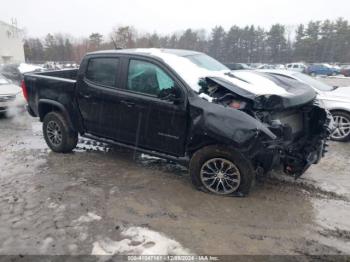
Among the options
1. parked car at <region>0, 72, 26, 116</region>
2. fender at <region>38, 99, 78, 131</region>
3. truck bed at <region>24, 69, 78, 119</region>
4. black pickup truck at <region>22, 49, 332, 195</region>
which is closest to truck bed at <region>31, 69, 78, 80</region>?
truck bed at <region>24, 69, 78, 119</region>

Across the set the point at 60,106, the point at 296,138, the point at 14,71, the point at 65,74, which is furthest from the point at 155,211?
the point at 14,71

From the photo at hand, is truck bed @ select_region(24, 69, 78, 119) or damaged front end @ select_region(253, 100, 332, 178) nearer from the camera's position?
damaged front end @ select_region(253, 100, 332, 178)

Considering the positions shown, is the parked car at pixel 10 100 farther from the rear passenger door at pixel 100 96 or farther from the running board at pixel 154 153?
the running board at pixel 154 153

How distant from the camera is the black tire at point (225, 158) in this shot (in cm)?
439

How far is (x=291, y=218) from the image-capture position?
4.12 m

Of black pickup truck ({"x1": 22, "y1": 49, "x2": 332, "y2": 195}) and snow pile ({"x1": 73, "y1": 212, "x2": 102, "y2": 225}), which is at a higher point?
black pickup truck ({"x1": 22, "y1": 49, "x2": 332, "y2": 195})

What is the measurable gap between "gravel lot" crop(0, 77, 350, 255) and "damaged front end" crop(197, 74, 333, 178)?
57 cm

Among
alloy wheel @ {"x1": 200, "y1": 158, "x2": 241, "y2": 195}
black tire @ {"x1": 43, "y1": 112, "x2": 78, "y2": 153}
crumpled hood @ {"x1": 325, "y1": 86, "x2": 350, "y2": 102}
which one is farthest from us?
crumpled hood @ {"x1": 325, "y1": 86, "x2": 350, "y2": 102}

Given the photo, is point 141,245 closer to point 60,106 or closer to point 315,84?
point 60,106

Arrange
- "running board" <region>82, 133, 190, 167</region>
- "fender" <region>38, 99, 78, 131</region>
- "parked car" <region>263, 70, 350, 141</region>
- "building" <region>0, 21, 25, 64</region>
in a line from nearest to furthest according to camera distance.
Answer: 1. "running board" <region>82, 133, 190, 167</region>
2. "fender" <region>38, 99, 78, 131</region>
3. "parked car" <region>263, 70, 350, 141</region>
4. "building" <region>0, 21, 25, 64</region>

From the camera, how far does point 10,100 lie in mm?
10414

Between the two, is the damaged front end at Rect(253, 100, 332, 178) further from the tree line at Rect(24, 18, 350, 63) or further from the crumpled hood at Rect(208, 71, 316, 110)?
the tree line at Rect(24, 18, 350, 63)

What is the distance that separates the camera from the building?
46.7 metres

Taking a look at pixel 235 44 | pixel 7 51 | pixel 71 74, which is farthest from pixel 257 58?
pixel 71 74
